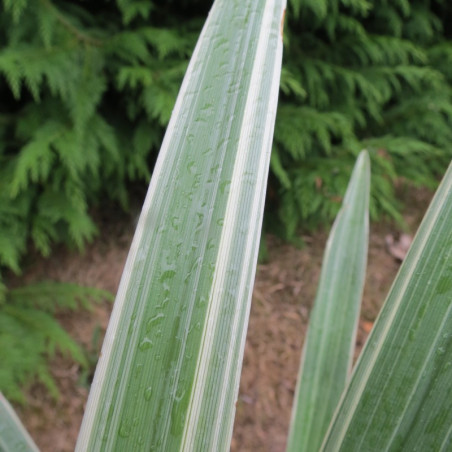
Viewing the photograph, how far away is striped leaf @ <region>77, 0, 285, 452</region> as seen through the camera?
1.26ft

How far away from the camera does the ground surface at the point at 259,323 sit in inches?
58.2

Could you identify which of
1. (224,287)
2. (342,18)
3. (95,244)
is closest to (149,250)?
(224,287)

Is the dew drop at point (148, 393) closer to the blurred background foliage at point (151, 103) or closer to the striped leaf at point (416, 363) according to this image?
the striped leaf at point (416, 363)

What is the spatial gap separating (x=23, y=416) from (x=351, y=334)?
Result: 124 cm

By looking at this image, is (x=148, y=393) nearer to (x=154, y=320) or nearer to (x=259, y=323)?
(x=154, y=320)

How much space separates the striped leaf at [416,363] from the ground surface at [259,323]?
4.03 ft

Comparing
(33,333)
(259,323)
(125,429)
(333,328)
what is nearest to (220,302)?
(125,429)

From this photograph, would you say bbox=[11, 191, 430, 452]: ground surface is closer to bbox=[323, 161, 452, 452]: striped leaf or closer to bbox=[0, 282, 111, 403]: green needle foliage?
bbox=[0, 282, 111, 403]: green needle foliage

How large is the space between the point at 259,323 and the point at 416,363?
152 centimetres

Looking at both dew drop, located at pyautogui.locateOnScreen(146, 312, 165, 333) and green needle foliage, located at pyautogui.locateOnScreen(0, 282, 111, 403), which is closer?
dew drop, located at pyautogui.locateOnScreen(146, 312, 165, 333)

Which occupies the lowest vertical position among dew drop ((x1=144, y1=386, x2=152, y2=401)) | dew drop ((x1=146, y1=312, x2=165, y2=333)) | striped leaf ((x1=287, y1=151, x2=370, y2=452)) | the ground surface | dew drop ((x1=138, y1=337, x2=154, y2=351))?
the ground surface

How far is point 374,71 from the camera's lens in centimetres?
217

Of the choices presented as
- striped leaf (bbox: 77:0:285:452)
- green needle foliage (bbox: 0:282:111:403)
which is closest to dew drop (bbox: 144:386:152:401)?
striped leaf (bbox: 77:0:285:452)

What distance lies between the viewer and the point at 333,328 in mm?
729
